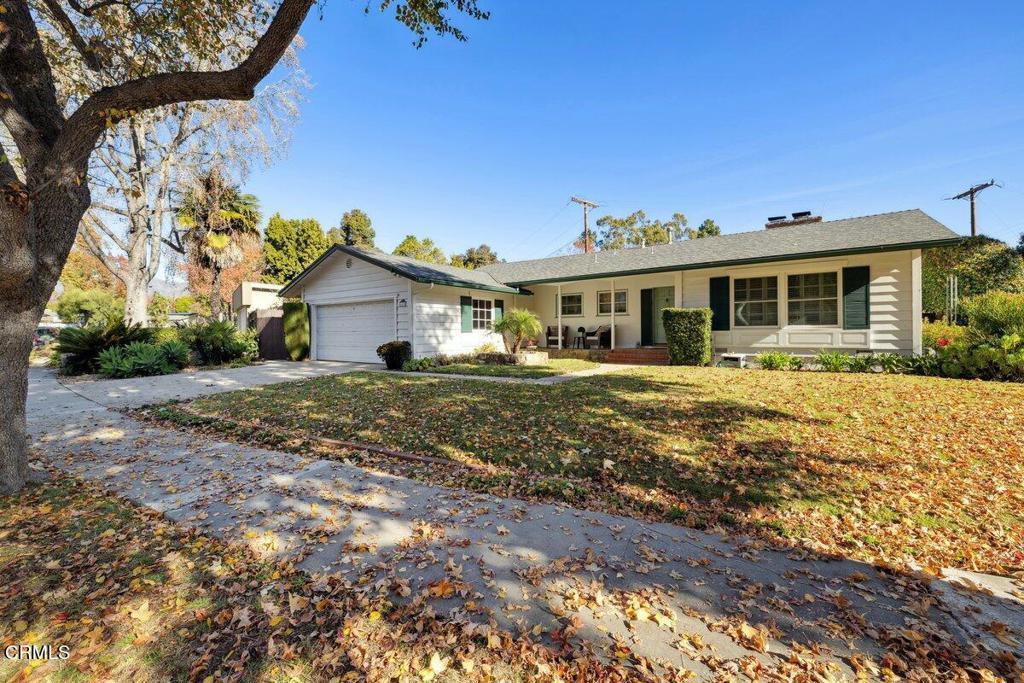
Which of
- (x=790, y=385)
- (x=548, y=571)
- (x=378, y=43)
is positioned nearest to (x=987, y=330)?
(x=790, y=385)

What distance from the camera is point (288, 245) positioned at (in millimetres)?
27672

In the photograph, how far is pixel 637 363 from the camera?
1383 cm

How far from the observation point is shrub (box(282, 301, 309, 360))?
1589 cm

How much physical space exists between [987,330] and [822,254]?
141 inches

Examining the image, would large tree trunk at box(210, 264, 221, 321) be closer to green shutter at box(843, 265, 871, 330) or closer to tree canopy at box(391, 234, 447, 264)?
tree canopy at box(391, 234, 447, 264)

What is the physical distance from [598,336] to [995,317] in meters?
9.72

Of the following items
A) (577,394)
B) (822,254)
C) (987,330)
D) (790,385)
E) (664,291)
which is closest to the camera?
(577,394)

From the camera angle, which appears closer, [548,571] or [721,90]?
[548,571]

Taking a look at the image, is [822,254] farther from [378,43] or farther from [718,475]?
[378,43]

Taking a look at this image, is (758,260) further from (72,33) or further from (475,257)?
(475,257)

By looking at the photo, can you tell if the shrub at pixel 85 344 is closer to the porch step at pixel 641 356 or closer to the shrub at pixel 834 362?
the porch step at pixel 641 356

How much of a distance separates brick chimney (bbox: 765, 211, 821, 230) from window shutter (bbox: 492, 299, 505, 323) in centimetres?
1043

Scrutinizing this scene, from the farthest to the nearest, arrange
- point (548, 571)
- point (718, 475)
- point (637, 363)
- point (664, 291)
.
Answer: point (664, 291), point (637, 363), point (718, 475), point (548, 571)

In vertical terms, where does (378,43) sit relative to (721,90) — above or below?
below
